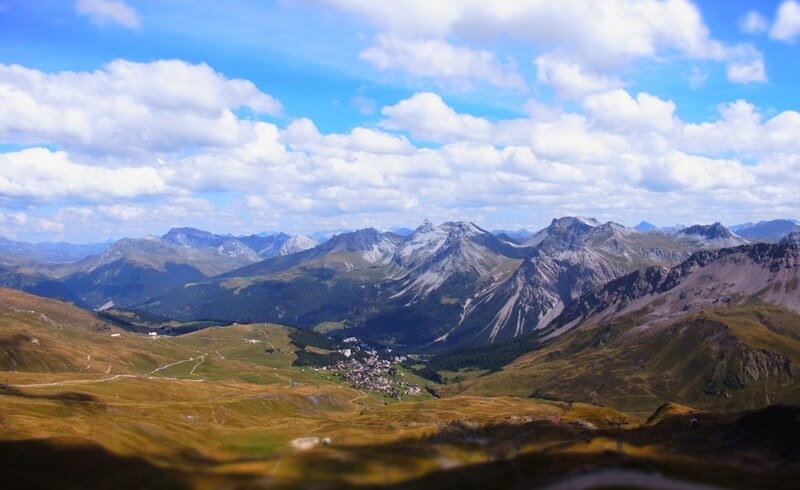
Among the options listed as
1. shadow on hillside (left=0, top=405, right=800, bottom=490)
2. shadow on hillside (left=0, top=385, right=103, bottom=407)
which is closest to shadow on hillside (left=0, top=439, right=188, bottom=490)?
shadow on hillside (left=0, top=405, right=800, bottom=490)

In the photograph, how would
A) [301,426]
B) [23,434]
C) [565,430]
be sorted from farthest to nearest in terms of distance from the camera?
[301,426], [565,430], [23,434]

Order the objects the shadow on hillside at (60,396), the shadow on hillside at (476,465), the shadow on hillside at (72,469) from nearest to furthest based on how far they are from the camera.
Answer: the shadow on hillside at (476,465) → the shadow on hillside at (72,469) → the shadow on hillside at (60,396)

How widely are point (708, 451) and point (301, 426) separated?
112 meters

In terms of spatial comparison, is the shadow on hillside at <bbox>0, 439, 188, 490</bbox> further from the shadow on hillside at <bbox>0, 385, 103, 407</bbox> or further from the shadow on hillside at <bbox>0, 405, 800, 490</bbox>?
the shadow on hillside at <bbox>0, 385, 103, 407</bbox>

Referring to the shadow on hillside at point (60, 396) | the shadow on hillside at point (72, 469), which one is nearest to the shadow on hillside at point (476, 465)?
the shadow on hillside at point (72, 469)

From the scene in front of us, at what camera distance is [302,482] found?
98625mm

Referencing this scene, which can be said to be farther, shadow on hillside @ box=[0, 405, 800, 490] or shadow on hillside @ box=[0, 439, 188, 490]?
shadow on hillside @ box=[0, 439, 188, 490]

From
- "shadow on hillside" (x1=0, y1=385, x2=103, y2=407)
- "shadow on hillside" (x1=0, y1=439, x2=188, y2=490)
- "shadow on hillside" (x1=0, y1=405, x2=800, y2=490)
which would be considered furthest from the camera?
"shadow on hillside" (x1=0, y1=385, x2=103, y2=407)

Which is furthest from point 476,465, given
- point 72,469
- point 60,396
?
point 60,396

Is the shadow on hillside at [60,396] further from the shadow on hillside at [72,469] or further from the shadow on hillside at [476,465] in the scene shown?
the shadow on hillside at [476,465]

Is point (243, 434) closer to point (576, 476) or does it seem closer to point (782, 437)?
point (576, 476)

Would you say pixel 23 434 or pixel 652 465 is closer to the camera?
pixel 652 465

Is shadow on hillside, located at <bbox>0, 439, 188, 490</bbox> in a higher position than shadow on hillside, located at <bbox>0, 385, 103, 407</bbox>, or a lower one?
higher

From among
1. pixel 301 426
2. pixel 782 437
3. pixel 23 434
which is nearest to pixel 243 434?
pixel 301 426
